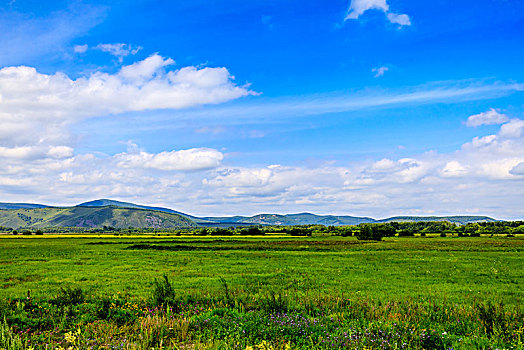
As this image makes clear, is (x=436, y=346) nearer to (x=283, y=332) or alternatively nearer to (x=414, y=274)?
(x=283, y=332)

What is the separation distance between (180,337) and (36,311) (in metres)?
6.36

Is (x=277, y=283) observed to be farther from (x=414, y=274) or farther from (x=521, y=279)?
(x=521, y=279)

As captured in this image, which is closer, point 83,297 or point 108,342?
point 108,342

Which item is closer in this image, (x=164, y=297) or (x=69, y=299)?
(x=69, y=299)

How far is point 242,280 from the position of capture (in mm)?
25172

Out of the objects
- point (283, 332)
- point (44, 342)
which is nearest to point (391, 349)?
point (283, 332)

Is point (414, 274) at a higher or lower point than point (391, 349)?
lower

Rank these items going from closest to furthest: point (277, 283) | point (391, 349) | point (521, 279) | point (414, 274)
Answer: point (391, 349) < point (277, 283) < point (521, 279) < point (414, 274)

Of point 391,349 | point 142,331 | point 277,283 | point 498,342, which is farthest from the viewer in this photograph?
point 277,283

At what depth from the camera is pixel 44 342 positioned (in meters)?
9.23

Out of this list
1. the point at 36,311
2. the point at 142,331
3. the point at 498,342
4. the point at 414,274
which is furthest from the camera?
the point at 414,274

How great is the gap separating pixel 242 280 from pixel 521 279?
21.7 metres

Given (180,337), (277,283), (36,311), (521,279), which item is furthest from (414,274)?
(36,311)

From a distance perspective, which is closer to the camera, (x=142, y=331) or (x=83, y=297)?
(x=142, y=331)
